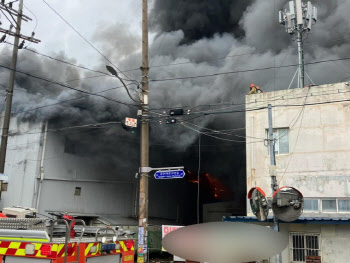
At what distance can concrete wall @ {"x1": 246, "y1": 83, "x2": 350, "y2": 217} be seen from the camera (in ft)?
52.2

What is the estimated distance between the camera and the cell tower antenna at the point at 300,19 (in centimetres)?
1950

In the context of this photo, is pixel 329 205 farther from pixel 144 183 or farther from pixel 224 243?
pixel 224 243

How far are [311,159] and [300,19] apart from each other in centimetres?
797

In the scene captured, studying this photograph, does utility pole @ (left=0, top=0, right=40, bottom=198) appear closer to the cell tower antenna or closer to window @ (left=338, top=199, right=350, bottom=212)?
the cell tower antenna

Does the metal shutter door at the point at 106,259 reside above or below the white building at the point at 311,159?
below

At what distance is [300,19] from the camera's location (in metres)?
19.6

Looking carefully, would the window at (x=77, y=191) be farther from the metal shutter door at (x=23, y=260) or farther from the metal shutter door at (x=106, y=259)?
the metal shutter door at (x=23, y=260)

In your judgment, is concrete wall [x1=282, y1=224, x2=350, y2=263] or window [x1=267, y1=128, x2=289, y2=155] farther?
window [x1=267, y1=128, x2=289, y2=155]

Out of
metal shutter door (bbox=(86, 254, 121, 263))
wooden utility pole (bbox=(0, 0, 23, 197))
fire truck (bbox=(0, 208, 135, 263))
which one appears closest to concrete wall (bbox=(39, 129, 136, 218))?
wooden utility pole (bbox=(0, 0, 23, 197))

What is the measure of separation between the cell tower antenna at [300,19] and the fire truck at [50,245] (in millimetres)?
15976

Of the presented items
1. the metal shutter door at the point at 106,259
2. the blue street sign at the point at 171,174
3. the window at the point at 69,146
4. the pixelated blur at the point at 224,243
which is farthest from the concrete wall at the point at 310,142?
the pixelated blur at the point at 224,243

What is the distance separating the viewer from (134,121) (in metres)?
12.4

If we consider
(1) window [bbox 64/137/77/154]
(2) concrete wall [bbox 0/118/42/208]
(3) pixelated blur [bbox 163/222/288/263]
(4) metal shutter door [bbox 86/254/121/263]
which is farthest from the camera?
(1) window [bbox 64/137/77/154]

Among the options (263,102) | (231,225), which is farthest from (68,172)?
(231,225)
